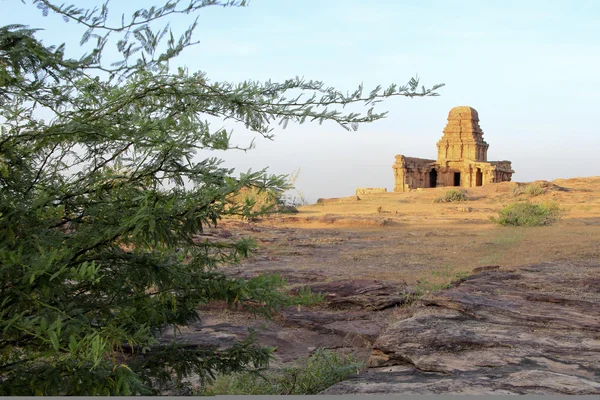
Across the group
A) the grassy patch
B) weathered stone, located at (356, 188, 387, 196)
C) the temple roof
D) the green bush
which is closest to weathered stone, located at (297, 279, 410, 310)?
the grassy patch

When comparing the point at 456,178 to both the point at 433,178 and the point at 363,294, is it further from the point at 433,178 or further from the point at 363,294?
the point at 363,294

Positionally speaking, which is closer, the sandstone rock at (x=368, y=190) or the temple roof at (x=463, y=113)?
the sandstone rock at (x=368, y=190)

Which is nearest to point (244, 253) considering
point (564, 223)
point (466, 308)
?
point (466, 308)

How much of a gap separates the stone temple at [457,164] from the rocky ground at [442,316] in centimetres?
3154

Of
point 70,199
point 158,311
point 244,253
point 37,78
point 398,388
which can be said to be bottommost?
point 398,388

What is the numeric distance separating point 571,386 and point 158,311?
7.22 ft

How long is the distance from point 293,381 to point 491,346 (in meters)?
1.36

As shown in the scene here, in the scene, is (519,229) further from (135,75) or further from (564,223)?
(135,75)

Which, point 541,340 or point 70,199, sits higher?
point 70,199

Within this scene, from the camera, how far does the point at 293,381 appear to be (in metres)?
4.02

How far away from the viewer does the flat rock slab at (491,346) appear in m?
3.25

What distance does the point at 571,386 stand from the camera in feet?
10.1

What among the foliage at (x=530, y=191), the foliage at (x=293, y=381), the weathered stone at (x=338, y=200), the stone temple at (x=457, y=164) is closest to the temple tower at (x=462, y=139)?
the stone temple at (x=457, y=164)

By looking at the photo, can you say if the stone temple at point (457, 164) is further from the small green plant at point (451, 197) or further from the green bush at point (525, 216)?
the green bush at point (525, 216)
